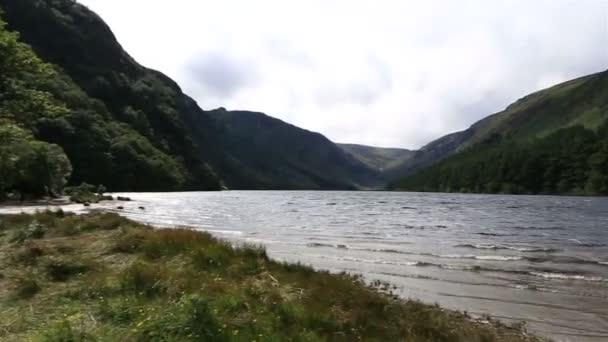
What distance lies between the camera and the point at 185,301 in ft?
29.3

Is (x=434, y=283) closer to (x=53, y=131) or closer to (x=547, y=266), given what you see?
(x=547, y=266)

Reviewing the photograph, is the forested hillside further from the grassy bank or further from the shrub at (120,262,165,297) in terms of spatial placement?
the shrub at (120,262,165,297)

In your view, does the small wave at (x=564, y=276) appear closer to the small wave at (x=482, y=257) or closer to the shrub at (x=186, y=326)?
the small wave at (x=482, y=257)

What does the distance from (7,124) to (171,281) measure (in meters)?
17.1

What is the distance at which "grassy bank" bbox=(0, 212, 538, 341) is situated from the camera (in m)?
8.31

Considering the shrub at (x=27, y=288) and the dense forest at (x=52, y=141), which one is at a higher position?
the dense forest at (x=52, y=141)

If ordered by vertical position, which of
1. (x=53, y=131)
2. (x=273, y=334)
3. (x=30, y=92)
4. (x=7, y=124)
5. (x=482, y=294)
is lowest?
(x=482, y=294)

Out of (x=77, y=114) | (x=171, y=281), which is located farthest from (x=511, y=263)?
(x=77, y=114)

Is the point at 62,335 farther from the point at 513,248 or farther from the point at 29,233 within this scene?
the point at 513,248

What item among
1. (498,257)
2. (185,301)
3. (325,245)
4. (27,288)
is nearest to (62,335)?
(185,301)

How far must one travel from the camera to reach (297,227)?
4619 cm

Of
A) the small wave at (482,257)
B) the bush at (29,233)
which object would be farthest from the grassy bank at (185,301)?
the small wave at (482,257)

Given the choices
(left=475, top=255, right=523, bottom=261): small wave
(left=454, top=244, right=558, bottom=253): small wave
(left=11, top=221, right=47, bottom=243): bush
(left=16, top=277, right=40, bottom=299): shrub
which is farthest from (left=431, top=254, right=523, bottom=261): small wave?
(left=16, top=277, right=40, bottom=299): shrub

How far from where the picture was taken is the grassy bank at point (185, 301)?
327 inches
